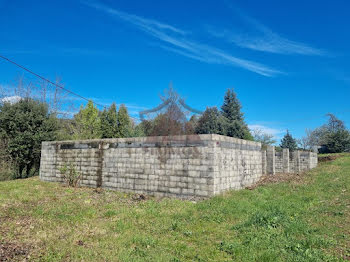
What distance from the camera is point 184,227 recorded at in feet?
19.5

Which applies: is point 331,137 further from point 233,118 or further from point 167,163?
point 167,163

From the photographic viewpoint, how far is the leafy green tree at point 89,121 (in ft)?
98.6

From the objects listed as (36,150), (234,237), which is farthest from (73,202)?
(36,150)

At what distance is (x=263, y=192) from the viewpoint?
9633 mm

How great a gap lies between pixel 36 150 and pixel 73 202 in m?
10.7

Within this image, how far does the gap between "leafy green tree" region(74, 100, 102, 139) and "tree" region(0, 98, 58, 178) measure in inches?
435

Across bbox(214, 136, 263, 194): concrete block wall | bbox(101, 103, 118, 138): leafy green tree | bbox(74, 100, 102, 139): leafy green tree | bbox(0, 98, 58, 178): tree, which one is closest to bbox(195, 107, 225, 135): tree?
bbox(101, 103, 118, 138): leafy green tree

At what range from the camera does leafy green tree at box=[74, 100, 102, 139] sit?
30.0 meters

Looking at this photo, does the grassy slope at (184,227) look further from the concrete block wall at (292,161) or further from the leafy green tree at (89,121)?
the leafy green tree at (89,121)

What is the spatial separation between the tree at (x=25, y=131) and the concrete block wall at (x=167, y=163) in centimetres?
511

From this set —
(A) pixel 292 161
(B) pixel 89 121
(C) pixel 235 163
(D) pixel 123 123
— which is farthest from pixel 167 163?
(B) pixel 89 121

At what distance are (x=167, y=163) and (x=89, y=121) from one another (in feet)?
77.4

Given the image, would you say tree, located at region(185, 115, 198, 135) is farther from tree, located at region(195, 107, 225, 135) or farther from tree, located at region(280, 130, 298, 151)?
tree, located at region(280, 130, 298, 151)

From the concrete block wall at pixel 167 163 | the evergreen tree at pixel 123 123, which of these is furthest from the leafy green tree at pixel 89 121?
the concrete block wall at pixel 167 163
